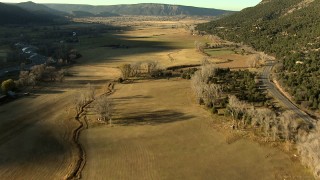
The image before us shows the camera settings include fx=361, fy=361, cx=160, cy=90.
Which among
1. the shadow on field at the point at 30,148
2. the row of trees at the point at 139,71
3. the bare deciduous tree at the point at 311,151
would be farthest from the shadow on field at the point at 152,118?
the row of trees at the point at 139,71

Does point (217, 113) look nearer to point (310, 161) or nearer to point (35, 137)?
→ point (310, 161)

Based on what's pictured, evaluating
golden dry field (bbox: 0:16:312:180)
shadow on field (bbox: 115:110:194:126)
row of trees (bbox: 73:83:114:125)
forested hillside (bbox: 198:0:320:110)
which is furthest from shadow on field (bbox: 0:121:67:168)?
forested hillside (bbox: 198:0:320:110)

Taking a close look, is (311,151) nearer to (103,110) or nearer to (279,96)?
(279,96)

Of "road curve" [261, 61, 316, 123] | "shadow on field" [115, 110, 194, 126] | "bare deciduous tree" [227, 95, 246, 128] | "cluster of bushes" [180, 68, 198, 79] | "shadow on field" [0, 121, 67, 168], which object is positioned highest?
"bare deciduous tree" [227, 95, 246, 128]

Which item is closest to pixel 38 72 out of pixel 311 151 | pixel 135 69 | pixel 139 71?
pixel 135 69

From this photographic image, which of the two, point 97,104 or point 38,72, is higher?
point 97,104

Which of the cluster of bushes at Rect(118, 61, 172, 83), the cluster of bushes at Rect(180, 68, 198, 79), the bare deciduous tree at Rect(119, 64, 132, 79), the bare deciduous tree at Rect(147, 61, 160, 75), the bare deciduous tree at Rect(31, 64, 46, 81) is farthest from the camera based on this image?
the bare deciduous tree at Rect(147, 61, 160, 75)

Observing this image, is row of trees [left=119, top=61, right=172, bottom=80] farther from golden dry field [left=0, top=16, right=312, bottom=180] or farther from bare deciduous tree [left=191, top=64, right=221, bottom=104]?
bare deciduous tree [left=191, top=64, right=221, bottom=104]
